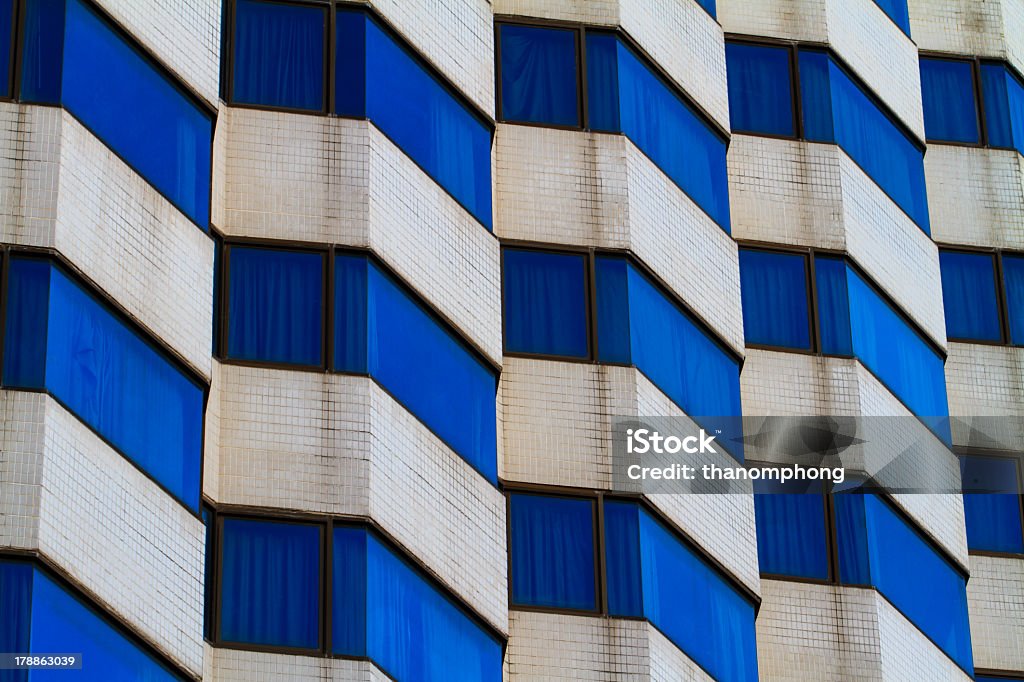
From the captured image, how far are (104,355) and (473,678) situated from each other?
5192 mm

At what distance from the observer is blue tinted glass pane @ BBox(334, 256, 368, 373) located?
25.1 meters

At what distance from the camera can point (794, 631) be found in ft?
91.0

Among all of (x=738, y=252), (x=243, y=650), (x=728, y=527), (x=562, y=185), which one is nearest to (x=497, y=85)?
(x=562, y=185)

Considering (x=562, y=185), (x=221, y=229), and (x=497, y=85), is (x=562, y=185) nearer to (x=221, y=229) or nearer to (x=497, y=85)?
(x=497, y=85)

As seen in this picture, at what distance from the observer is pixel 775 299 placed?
97.2 feet

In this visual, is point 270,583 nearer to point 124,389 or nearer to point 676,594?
point 124,389

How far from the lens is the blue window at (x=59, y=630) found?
21219mm

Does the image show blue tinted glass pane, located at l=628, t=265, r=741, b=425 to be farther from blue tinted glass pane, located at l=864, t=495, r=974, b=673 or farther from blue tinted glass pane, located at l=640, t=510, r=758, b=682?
blue tinted glass pane, located at l=864, t=495, r=974, b=673

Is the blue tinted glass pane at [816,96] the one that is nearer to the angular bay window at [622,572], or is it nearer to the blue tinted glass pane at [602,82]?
the blue tinted glass pane at [602,82]

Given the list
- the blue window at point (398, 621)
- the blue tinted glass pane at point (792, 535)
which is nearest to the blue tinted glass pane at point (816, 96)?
the blue tinted glass pane at point (792, 535)

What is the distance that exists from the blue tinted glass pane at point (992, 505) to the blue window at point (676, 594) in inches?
184

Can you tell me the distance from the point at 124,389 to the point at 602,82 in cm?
840

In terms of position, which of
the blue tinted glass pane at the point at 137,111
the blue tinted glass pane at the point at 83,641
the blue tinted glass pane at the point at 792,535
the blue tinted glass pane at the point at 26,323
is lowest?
the blue tinted glass pane at the point at 83,641

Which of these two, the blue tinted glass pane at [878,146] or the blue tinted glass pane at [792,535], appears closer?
the blue tinted glass pane at [792,535]
